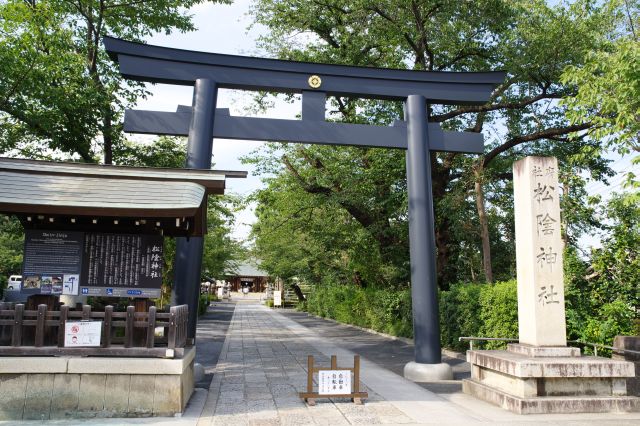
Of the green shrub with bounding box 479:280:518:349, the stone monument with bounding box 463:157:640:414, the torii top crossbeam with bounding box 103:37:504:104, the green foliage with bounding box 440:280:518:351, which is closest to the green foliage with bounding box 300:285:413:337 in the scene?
the green foliage with bounding box 440:280:518:351

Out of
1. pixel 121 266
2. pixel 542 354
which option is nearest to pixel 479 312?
pixel 542 354

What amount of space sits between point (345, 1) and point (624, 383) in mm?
15440

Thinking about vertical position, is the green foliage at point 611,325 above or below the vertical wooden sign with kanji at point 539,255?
below

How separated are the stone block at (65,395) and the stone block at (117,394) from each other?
408mm

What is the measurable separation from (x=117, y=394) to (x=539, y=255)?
23.5 ft

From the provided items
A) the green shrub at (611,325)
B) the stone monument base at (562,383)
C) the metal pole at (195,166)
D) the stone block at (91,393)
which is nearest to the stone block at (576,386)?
the stone monument base at (562,383)

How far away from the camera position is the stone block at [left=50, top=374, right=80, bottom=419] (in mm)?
6875

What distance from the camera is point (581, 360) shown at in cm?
793

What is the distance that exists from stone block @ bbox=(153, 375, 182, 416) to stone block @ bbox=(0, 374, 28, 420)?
5.89 feet

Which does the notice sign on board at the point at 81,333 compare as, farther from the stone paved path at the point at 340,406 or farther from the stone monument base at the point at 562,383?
the stone monument base at the point at 562,383

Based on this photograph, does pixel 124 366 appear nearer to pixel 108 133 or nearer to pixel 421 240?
pixel 421 240

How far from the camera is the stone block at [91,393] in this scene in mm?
6938

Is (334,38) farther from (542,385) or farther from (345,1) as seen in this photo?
(542,385)

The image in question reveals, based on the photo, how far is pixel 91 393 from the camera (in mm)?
6980
